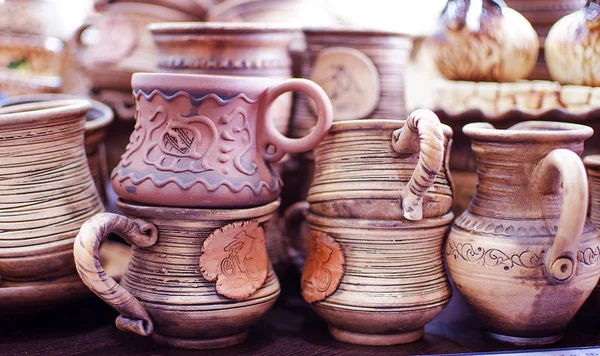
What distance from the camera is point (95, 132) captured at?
4.00 ft

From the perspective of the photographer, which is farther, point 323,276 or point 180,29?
point 180,29

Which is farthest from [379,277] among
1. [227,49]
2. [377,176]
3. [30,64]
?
[30,64]

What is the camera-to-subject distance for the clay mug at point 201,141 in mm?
936

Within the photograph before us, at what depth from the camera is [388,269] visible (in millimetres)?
974

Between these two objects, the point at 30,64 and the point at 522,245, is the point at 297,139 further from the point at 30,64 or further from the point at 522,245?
the point at 30,64

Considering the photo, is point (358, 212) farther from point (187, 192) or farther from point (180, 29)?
point (180, 29)

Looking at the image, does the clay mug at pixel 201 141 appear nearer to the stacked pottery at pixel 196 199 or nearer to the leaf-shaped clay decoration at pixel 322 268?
the stacked pottery at pixel 196 199

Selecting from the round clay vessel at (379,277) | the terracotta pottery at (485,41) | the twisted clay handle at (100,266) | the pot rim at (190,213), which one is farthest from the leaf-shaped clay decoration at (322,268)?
the terracotta pottery at (485,41)

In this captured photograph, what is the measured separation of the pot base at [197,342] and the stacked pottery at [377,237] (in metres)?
0.13

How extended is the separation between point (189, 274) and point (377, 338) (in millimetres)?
274

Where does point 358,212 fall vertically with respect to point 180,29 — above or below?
below

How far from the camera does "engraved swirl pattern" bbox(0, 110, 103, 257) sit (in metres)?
1.00

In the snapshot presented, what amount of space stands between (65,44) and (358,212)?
108 cm

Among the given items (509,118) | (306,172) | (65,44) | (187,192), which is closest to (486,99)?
(509,118)
